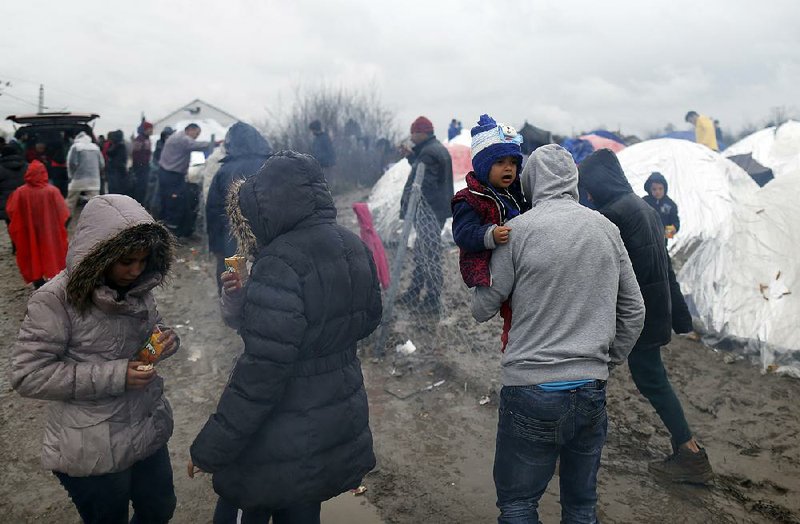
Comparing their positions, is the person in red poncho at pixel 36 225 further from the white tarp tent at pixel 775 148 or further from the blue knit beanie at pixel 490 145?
the white tarp tent at pixel 775 148

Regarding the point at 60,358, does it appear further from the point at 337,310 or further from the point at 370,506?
the point at 370,506

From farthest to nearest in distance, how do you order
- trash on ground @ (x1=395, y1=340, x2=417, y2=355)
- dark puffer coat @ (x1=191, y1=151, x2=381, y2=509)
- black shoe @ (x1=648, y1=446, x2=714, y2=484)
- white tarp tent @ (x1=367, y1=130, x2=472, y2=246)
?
white tarp tent @ (x1=367, y1=130, x2=472, y2=246) < trash on ground @ (x1=395, y1=340, x2=417, y2=355) < black shoe @ (x1=648, y1=446, x2=714, y2=484) < dark puffer coat @ (x1=191, y1=151, x2=381, y2=509)

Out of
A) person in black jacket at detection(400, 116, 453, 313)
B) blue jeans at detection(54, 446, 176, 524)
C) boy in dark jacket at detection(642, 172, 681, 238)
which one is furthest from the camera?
boy in dark jacket at detection(642, 172, 681, 238)

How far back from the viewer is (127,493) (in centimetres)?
229

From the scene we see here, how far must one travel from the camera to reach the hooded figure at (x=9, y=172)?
8.40 metres

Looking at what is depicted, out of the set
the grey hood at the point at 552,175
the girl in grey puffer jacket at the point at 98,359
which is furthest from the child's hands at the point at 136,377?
the grey hood at the point at 552,175

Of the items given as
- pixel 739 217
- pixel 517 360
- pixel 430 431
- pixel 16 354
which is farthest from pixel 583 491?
pixel 739 217

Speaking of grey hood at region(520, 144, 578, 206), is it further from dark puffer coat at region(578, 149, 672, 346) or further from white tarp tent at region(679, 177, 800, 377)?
white tarp tent at region(679, 177, 800, 377)

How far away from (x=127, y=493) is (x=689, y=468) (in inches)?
120

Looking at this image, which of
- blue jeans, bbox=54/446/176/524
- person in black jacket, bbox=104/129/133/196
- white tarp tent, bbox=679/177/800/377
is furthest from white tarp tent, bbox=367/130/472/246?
blue jeans, bbox=54/446/176/524

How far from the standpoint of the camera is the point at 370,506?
3289 millimetres

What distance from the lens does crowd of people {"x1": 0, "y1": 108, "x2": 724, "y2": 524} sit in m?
2.04

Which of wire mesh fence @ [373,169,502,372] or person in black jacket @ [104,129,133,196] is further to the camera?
person in black jacket @ [104,129,133,196]

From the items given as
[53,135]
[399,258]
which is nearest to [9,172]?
[53,135]
